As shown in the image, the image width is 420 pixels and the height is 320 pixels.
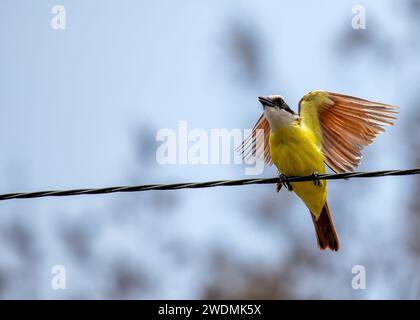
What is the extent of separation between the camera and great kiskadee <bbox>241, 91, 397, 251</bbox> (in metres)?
8.32

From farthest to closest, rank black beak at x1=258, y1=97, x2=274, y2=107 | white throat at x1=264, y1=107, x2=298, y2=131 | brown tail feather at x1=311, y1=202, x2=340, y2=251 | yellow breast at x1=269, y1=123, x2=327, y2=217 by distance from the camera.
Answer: brown tail feather at x1=311, y1=202, x2=340, y2=251
black beak at x1=258, y1=97, x2=274, y2=107
white throat at x1=264, y1=107, x2=298, y2=131
yellow breast at x1=269, y1=123, x2=327, y2=217

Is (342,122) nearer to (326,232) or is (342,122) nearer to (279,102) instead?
(279,102)

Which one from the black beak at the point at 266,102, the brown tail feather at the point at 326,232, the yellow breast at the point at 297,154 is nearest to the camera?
the yellow breast at the point at 297,154

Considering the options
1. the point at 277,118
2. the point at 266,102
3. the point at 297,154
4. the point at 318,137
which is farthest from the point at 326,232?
the point at 266,102

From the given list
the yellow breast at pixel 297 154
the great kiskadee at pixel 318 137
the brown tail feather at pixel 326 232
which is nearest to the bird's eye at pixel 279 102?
the great kiskadee at pixel 318 137

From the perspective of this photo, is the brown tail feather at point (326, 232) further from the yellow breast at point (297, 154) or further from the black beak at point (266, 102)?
the black beak at point (266, 102)

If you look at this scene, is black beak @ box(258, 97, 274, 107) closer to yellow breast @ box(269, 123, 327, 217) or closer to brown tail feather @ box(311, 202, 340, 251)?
yellow breast @ box(269, 123, 327, 217)

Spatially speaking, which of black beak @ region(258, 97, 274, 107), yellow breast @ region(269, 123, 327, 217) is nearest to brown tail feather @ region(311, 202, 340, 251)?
yellow breast @ region(269, 123, 327, 217)

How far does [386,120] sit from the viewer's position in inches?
328

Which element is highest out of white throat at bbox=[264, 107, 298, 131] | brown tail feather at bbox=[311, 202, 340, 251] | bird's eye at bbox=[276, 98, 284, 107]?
bird's eye at bbox=[276, 98, 284, 107]

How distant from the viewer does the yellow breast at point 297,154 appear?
827 cm
